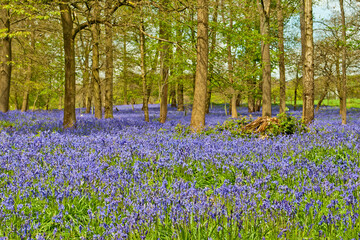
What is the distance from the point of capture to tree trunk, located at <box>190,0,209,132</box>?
29.7 ft

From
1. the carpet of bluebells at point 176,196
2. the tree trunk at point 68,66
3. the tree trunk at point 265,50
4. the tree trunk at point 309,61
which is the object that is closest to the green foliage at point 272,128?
the tree trunk at point 309,61

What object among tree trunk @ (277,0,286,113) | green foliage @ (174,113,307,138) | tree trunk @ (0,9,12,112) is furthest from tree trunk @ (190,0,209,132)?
tree trunk @ (0,9,12,112)

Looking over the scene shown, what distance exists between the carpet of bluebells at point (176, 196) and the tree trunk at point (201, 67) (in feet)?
11.6

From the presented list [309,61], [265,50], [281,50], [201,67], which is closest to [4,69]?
[201,67]

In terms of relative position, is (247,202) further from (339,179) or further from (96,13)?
(96,13)

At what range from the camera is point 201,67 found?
9219 millimetres

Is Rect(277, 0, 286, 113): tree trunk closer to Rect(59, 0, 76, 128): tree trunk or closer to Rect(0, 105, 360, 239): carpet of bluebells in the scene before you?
Rect(59, 0, 76, 128): tree trunk

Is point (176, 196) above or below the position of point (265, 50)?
below

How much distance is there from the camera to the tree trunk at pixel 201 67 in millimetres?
9055

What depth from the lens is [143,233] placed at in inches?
98.2

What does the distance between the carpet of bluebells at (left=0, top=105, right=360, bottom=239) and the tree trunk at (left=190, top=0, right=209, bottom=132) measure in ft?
11.6

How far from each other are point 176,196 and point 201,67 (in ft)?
21.8

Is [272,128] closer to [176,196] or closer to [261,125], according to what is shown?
[261,125]

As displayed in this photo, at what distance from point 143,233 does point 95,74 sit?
13187mm
